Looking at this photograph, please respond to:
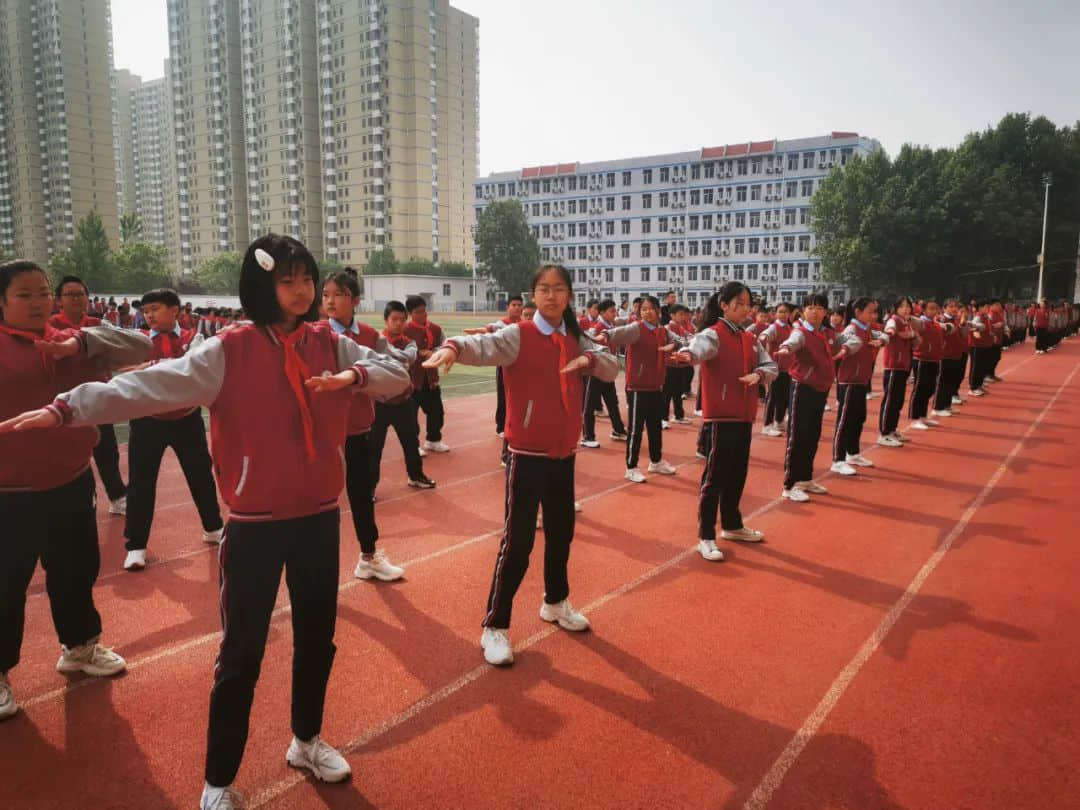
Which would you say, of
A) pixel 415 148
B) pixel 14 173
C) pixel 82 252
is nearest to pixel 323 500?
pixel 82 252

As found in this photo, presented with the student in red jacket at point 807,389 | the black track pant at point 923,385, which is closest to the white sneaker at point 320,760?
the student in red jacket at point 807,389

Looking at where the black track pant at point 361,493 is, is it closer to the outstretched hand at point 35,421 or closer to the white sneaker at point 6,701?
the white sneaker at point 6,701

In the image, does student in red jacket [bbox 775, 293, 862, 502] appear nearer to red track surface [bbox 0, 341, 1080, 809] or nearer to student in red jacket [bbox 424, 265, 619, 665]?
red track surface [bbox 0, 341, 1080, 809]

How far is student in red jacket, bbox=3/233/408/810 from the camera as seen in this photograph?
2494 millimetres

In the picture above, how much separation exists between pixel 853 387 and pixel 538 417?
6076 millimetres

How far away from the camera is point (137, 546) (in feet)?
17.9

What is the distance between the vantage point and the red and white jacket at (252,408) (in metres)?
2.33

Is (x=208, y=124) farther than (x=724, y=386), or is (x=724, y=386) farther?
(x=208, y=124)

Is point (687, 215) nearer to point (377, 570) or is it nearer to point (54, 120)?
point (377, 570)

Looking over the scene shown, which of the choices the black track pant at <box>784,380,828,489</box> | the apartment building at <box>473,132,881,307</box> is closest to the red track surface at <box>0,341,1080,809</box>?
the black track pant at <box>784,380,828,489</box>

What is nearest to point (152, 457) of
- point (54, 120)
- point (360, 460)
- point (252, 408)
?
point (360, 460)

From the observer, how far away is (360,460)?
17.0ft

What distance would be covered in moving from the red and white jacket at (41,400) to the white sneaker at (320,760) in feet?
6.03

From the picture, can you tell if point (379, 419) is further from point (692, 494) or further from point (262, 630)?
point (262, 630)
